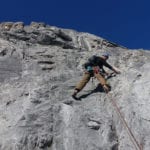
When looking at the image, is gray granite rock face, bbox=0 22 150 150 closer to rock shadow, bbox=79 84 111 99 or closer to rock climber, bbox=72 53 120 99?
rock shadow, bbox=79 84 111 99

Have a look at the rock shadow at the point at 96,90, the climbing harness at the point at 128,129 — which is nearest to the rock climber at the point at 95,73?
the rock shadow at the point at 96,90

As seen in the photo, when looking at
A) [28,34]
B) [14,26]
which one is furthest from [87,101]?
[14,26]

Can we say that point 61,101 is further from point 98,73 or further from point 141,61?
point 141,61

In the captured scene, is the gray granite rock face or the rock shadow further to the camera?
the rock shadow

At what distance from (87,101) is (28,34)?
8.74 meters

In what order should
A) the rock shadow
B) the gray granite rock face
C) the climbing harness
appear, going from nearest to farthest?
1. the climbing harness
2. the gray granite rock face
3. the rock shadow

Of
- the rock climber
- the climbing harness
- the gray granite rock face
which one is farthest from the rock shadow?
the climbing harness

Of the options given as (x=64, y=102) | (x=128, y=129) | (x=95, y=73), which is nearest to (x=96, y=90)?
(x=95, y=73)

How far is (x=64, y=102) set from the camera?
1437cm

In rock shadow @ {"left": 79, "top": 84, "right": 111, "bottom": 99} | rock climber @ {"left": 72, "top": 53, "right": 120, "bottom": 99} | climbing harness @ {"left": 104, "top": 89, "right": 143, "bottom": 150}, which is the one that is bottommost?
climbing harness @ {"left": 104, "top": 89, "right": 143, "bottom": 150}

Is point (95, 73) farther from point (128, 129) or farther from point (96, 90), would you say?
point (128, 129)

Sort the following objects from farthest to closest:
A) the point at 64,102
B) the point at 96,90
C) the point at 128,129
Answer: the point at 96,90 < the point at 64,102 < the point at 128,129

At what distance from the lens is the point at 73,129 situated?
506 inches

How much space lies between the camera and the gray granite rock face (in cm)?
1230
